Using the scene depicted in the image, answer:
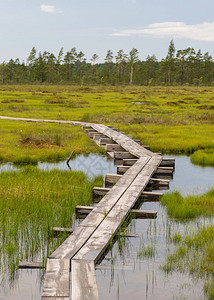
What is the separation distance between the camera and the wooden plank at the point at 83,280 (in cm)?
447

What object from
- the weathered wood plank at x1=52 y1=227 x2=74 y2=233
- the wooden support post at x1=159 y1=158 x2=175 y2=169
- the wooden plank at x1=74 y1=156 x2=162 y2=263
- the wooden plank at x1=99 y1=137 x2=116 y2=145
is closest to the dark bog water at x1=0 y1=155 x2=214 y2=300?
the wooden plank at x1=74 y1=156 x2=162 y2=263

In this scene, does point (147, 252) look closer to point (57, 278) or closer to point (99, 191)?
point (57, 278)

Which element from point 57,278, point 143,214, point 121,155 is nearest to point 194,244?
point 143,214

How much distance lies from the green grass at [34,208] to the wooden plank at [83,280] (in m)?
0.73

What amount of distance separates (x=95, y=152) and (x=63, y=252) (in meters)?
10.9

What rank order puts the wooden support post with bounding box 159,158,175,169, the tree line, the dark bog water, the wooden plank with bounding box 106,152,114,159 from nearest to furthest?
the dark bog water, the wooden support post with bounding box 159,158,175,169, the wooden plank with bounding box 106,152,114,159, the tree line

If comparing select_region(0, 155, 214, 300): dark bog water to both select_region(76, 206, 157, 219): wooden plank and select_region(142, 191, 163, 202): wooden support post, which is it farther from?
select_region(142, 191, 163, 202): wooden support post

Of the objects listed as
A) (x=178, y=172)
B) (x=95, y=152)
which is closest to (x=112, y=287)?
(x=178, y=172)

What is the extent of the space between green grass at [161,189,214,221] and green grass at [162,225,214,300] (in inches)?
49.0

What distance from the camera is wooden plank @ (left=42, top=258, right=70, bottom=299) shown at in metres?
4.54

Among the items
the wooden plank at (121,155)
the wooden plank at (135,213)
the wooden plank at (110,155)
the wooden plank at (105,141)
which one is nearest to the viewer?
the wooden plank at (135,213)

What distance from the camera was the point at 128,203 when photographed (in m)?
8.05

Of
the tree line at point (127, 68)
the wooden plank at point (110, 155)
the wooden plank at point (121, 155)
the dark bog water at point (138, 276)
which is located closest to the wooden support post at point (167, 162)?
the wooden plank at point (121, 155)

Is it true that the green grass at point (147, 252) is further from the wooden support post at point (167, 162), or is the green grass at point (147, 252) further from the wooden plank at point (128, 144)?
the wooden plank at point (128, 144)
